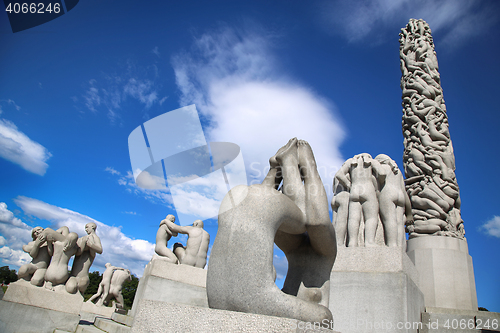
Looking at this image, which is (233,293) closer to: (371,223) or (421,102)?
(371,223)

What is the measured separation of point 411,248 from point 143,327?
931 centimetres

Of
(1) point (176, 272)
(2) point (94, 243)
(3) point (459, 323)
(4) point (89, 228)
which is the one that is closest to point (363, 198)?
(3) point (459, 323)

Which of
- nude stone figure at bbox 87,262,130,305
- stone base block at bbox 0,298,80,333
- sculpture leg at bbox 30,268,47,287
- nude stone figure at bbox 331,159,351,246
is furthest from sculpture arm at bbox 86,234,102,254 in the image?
nude stone figure at bbox 87,262,130,305

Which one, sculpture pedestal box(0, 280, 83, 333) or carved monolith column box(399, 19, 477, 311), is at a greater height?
carved monolith column box(399, 19, 477, 311)

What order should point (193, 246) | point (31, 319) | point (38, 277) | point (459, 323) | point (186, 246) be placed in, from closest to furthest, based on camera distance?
point (459, 323) → point (31, 319) → point (38, 277) → point (193, 246) → point (186, 246)

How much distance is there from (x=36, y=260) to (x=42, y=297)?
35.9 inches

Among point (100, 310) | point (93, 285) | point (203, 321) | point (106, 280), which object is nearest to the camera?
point (203, 321)

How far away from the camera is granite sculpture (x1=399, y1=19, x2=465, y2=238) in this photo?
32.5ft

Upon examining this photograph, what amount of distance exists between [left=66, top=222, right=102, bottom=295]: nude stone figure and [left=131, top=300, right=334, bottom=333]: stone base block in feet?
20.6

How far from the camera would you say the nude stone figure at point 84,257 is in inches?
308

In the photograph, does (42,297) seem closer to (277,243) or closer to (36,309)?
(36,309)

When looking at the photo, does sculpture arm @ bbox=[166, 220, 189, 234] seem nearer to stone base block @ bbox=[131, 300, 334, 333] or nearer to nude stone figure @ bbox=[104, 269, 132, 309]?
nude stone figure @ bbox=[104, 269, 132, 309]

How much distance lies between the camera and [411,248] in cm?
965

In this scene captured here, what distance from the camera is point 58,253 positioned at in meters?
7.59
